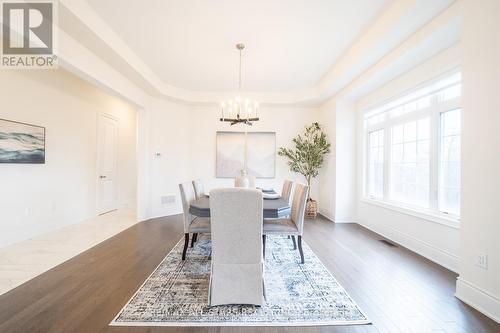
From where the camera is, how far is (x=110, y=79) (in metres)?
3.54

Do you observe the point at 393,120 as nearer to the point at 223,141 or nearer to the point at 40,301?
the point at 223,141

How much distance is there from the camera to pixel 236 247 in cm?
187

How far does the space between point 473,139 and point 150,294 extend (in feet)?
10.6

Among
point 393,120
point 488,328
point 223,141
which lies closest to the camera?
point 488,328

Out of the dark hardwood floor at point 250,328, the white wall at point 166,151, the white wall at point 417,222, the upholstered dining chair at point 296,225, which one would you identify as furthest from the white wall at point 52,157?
the white wall at point 417,222

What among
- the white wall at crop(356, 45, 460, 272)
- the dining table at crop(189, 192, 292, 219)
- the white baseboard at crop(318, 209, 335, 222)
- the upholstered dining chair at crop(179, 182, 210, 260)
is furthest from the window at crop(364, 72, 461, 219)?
the upholstered dining chair at crop(179, 182, 210, 260)

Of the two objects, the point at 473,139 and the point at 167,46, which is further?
the point at 167,46

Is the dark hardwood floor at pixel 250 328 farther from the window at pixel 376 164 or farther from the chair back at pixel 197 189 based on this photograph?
the window at pixel 376 164

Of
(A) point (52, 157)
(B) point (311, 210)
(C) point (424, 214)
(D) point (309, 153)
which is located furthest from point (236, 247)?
(A) point (52, 157)

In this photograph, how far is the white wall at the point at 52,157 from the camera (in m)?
3.29

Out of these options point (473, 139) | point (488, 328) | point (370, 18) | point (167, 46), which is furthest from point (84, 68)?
point (488, 328)

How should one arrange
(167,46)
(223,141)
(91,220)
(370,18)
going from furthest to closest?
(223,141), (91,220), (167,46), (370,18)

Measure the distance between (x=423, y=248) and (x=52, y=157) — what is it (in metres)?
6.15

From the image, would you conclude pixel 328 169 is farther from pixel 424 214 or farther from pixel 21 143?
pixel 21 143
